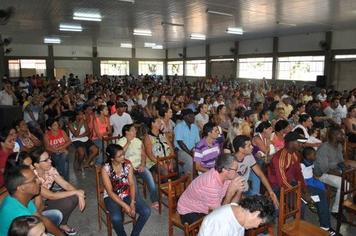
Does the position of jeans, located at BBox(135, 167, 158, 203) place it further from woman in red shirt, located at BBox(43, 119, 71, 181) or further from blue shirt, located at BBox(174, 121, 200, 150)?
woman in red shirt, located at BBox(43, 119, 71, 181)

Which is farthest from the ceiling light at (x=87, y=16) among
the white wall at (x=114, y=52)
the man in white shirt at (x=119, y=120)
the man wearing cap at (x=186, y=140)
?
the white wall at (x=114, y=52)

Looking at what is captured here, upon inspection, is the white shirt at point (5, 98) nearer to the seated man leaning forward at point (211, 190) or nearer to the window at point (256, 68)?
the seated man leaning forward at point (211, 190)

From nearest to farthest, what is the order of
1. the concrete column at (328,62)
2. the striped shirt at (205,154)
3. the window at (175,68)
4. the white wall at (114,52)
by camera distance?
the striped shirt at (205,154), the concrete column at (328,62), the white wall at (114,52), the window at (175,68)

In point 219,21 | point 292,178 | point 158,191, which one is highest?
point 219,21

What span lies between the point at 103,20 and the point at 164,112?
6.10 m

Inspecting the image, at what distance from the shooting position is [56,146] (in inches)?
180

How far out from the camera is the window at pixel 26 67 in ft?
63.6

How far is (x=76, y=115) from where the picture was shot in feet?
18.6

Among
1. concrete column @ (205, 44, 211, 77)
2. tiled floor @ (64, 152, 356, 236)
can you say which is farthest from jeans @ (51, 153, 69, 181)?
concrete column @ (205, 44, 211, 77)

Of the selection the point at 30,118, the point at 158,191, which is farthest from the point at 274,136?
the point at 30,118

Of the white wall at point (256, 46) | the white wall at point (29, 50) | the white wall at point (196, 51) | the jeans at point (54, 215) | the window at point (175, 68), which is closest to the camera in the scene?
the jeans at point (54, 215)

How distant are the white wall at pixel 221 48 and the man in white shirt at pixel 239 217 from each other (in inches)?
653

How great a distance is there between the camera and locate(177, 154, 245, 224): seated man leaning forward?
2.53 metres

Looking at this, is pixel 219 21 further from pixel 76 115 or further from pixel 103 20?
pixel 76 115
